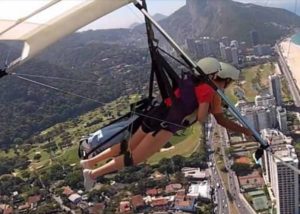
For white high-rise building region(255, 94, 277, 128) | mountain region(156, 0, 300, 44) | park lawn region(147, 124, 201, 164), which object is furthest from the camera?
mountain region(156, 0, 300, 44)

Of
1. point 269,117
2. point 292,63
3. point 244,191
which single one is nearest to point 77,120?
point 269,117

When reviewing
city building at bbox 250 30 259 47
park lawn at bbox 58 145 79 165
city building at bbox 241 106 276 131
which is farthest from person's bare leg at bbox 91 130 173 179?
city building at bbox 250 30 259 47

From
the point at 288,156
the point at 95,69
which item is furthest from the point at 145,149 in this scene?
the point at 95,69

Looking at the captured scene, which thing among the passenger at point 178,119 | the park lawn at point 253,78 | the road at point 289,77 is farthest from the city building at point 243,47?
the passenger at point 178,119

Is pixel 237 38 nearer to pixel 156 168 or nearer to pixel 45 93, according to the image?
pixel 45 93

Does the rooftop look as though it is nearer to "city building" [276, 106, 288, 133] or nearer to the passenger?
"city building" [276, 106, 288, 133]

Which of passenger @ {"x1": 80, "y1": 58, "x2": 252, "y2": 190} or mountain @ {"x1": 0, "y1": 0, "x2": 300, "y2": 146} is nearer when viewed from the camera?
passenger @ {"x1": 80, "y1": 58, "x2": 252, "y2": 190}
